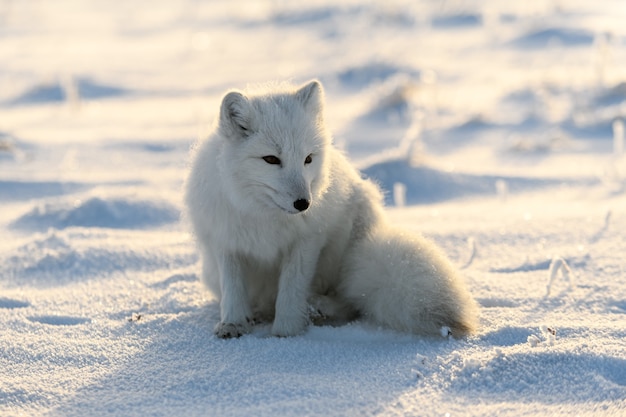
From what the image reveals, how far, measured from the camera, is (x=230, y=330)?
9.08 feet

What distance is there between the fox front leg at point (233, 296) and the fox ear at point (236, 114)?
0.51 meters

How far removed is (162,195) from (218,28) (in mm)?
7836

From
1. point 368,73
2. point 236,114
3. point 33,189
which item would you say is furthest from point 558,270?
point 368,73

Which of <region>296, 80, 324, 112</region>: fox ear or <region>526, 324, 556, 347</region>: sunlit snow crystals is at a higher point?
<region>296, 80, 324, 112</region>: fox ear

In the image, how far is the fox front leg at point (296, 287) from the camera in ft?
9.24

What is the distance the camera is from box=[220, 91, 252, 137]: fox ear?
2709mm

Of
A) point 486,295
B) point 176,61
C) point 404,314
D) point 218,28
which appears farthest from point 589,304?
point 218,28

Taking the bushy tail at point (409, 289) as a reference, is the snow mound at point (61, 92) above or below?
above

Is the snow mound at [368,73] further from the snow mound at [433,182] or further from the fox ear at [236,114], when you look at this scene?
the fox ear at [236,114]

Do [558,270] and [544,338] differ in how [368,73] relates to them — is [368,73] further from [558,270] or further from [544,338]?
[544,338]

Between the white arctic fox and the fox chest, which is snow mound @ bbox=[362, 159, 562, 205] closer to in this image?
the white arctic fox

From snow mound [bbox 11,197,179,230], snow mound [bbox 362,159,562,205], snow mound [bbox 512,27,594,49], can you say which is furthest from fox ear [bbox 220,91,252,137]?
snow mound [bbox 512,27,594,49]

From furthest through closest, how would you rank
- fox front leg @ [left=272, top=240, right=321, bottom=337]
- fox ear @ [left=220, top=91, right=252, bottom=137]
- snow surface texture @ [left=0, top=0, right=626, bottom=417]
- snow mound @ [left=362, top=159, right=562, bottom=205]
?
snow mound @ [left=362, top=159, right=562, bottom=205], fox front leg @ [left=272, top=240, right=321, bottom=337], fox ear @ [left=220, top=91, right=252, bottom=137], snow surface texture @ [left=0, top=0, right=626, bottom=417]

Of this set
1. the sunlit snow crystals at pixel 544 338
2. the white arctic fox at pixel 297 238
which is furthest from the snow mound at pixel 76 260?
the sunlit snow crystals at pixel 544 338
